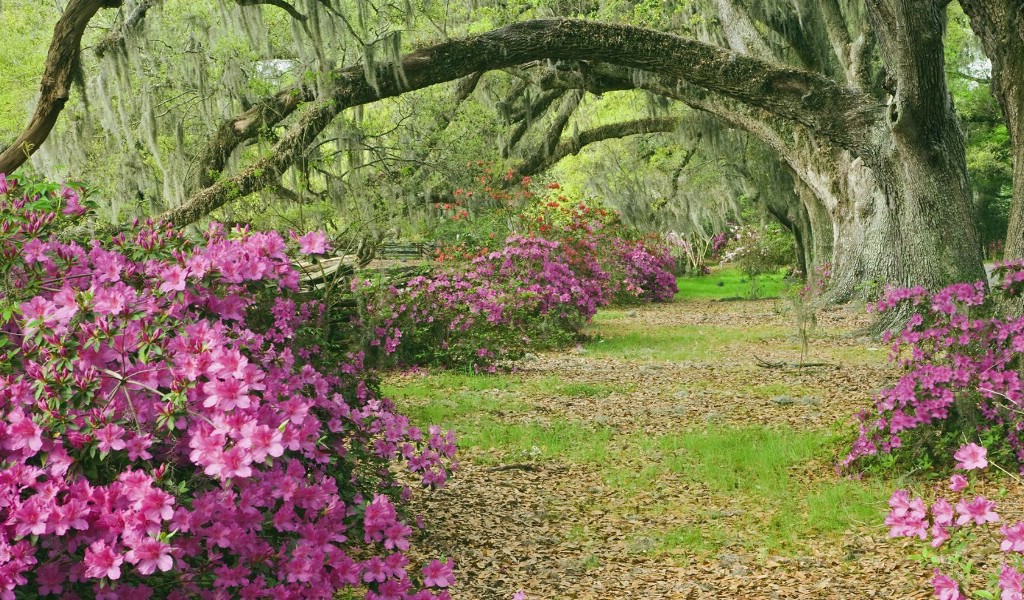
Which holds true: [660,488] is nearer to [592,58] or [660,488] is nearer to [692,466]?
[692,466]

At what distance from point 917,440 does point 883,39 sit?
3784 mm

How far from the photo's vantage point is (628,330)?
14422mm

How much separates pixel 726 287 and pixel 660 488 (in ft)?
70.0

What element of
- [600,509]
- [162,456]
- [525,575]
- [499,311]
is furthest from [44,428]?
[499,311]

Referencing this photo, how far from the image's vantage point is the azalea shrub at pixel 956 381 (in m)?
4.88

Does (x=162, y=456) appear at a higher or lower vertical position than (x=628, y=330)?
higher

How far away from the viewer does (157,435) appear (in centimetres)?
238

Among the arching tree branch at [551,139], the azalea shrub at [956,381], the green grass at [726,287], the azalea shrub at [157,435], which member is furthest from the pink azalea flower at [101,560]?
the green grass at [726,287]

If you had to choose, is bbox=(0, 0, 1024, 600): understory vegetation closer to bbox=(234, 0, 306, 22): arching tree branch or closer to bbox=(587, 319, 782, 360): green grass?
bbox=(587, 319, 782, 360): green grass

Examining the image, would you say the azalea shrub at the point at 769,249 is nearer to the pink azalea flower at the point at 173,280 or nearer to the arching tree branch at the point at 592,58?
the arching tree branch at the point at 592,58

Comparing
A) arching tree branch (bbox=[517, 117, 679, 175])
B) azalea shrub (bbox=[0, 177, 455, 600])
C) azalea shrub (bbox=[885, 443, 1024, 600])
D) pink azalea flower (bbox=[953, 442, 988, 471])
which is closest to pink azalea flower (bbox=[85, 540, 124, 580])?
azalea shrub (bbox=[0, 177, 455, 600])

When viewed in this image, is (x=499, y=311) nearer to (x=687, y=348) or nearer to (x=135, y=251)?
(x=687, y=348)

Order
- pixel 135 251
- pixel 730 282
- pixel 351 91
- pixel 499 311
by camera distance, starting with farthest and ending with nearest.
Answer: pixel 730 282 → pixel 499 311 → pixel 351 91 → pixel 135 251

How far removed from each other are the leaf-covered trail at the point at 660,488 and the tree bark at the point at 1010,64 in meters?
1.83
